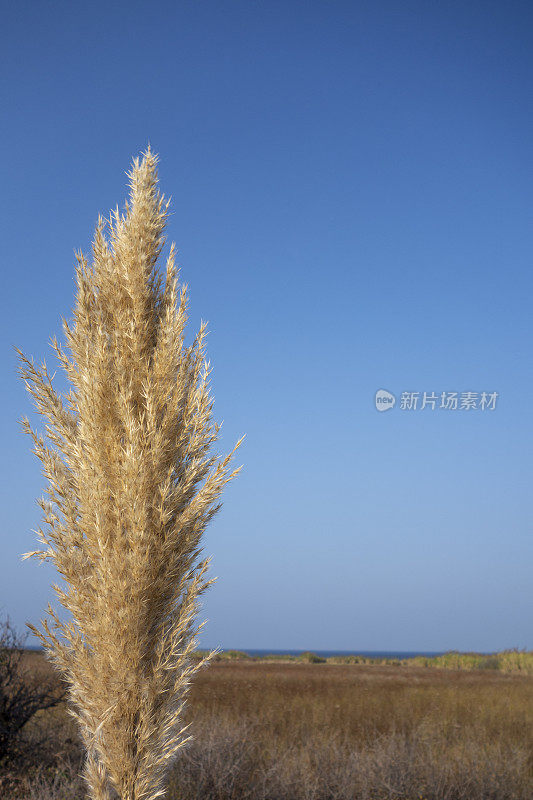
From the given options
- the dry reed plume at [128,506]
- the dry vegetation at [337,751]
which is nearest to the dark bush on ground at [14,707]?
the dry vegetation at [337,751]

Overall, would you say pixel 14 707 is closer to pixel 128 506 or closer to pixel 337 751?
pixel 337 751

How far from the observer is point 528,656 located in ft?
86.0

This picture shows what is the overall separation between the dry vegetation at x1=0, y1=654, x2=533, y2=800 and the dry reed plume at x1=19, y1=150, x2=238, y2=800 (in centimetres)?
137

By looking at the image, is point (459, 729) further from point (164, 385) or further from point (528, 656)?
point (528, 656)

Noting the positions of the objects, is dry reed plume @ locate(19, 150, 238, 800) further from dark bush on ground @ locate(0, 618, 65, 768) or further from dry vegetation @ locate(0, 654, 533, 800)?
dark bush on ground @ locate(0, 618, 65, 768)

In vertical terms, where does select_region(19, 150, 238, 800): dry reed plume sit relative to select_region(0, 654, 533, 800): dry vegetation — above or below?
above

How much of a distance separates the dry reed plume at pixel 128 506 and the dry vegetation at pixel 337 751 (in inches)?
53.9

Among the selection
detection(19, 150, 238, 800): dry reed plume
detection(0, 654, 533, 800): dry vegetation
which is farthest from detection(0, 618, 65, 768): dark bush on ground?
detection(19, 150, 238, 800): dry reed plume

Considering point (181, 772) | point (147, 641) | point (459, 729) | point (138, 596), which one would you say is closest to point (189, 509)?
point (138, 596)

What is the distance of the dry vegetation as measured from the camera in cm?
718

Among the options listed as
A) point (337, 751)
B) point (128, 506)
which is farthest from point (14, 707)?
point (128, 506)

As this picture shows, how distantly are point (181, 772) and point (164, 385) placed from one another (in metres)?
5.82

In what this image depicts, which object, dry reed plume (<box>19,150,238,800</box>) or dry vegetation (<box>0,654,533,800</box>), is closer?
dry reed plume (<box>19,150,238,800</box>)

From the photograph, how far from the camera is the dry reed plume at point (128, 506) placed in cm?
367
